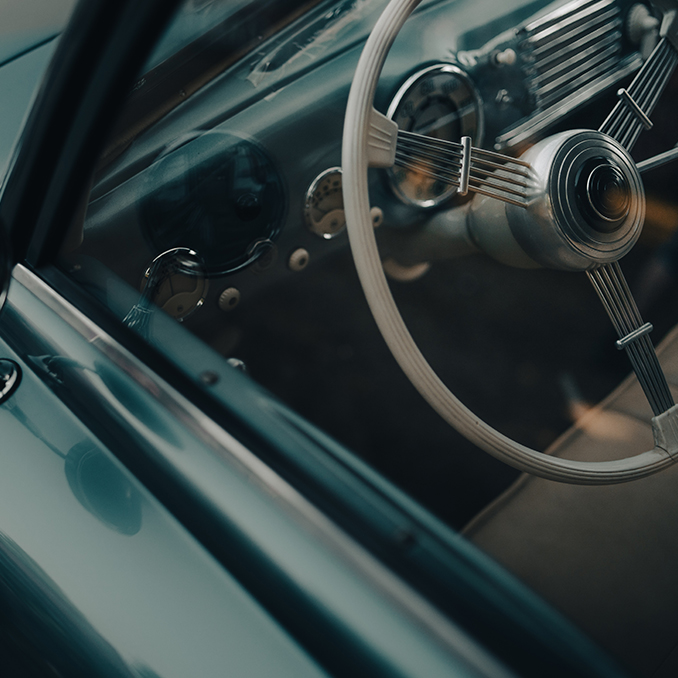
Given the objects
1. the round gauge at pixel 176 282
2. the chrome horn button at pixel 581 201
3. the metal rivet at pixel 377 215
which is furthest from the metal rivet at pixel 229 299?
the chrome horn button at pixel 581 201

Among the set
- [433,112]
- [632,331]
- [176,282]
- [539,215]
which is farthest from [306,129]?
[632,331]

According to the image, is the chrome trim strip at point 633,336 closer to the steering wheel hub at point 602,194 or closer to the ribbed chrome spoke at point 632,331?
the ribbed chrome spoke at point 632,331

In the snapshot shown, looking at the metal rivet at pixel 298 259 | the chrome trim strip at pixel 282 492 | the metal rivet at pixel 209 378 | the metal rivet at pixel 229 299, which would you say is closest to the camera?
the chrome trim strip at pixel 282 492

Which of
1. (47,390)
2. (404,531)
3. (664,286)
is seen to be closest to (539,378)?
(664,286)

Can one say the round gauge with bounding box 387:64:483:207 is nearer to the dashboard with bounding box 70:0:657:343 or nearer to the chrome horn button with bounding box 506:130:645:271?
the dashboard with bounding box 70:0:657:343

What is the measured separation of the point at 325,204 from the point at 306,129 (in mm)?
152

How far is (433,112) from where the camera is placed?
1.19 metres

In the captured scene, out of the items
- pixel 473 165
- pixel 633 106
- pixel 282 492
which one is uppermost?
pixel 633 106

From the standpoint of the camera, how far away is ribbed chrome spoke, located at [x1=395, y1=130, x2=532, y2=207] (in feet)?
2.61

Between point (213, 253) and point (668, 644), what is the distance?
85 centimetres

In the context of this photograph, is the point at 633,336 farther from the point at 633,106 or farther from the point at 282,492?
the point at 282,492

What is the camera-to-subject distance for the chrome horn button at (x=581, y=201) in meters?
0.78

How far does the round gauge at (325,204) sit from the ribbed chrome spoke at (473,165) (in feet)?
1.30

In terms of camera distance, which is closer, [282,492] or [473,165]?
[282,492]
